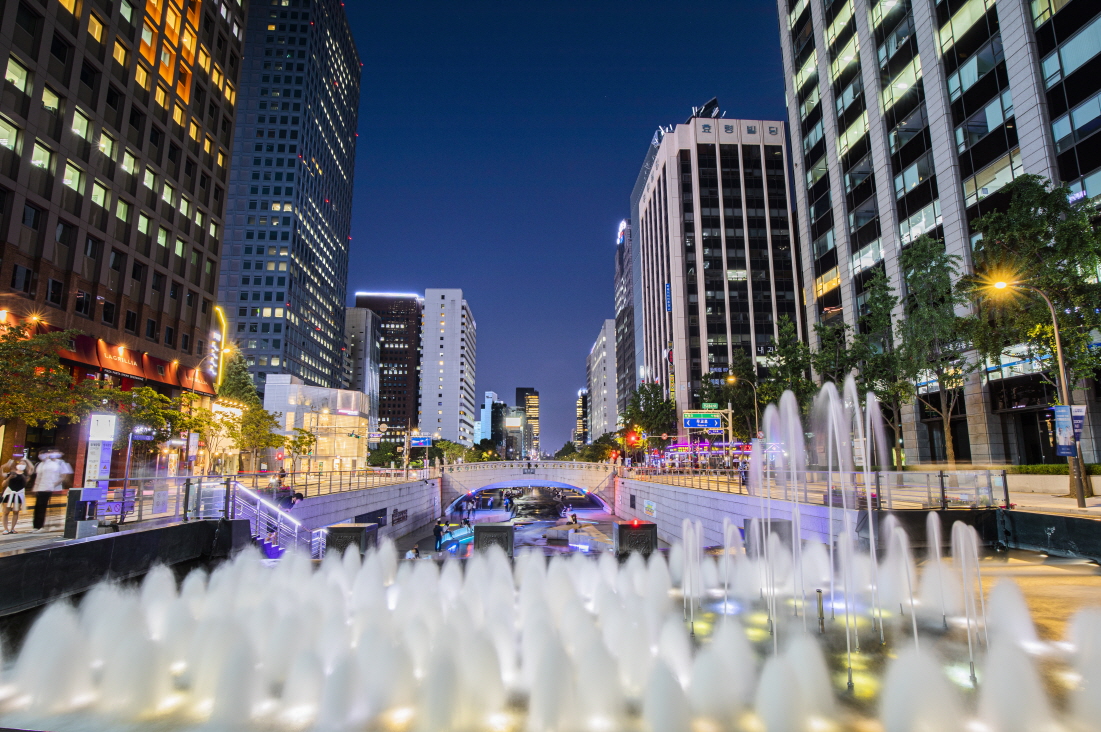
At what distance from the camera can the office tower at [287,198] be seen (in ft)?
333

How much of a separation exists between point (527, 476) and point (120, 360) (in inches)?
1902

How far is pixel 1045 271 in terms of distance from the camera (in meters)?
23.3

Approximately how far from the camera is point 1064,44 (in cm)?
2909

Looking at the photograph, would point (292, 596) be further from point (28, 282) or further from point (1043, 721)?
point (28, 282)

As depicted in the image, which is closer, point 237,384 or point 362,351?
point 237,384

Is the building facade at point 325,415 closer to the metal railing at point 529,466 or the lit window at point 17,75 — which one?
the metal railing at point 529,466

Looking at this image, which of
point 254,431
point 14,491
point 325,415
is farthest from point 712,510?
point 325,415

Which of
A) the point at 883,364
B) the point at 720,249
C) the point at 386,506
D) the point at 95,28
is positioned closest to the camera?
the point at 883,364

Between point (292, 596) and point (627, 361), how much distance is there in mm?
148112

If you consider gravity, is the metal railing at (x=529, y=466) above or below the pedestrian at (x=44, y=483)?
below

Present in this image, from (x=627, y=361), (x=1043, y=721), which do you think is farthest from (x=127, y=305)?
(x=627, y=361)

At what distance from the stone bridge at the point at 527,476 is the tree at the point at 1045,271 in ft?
146

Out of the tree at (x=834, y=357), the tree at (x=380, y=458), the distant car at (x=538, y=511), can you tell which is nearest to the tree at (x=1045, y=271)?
the tree at (x=834, y=357)

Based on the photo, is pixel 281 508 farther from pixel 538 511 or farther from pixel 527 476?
pixel 538 511
